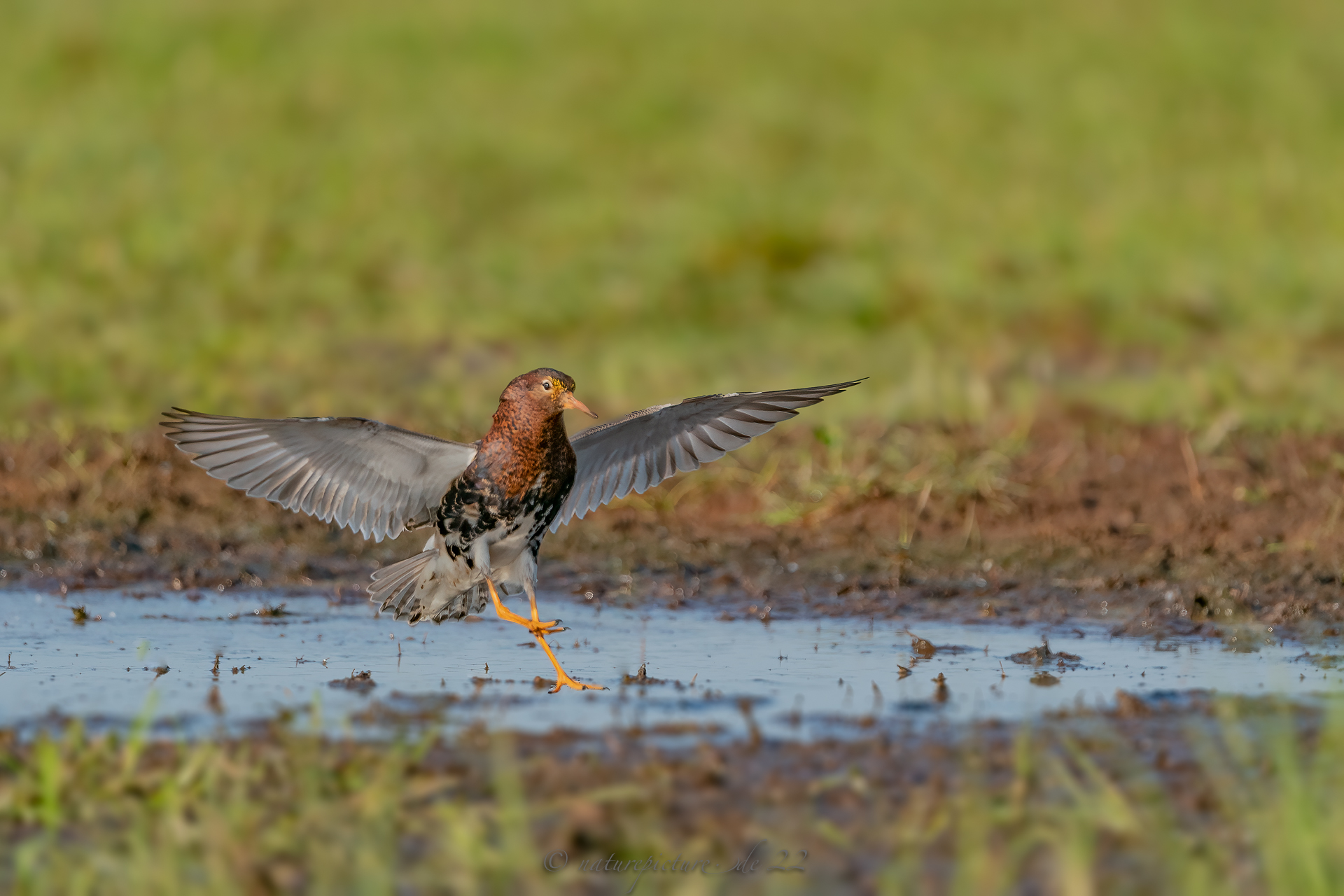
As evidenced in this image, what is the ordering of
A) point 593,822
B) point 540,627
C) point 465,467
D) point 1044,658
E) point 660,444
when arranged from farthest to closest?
point 660,444 → point 465,467 → point 540,627 → point 1044,658 → point 593,822

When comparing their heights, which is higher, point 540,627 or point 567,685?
point 540,627

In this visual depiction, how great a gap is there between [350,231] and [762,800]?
1128 cm

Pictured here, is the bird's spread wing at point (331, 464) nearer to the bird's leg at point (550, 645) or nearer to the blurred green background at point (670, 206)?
the bird's leg at point (550, 645)

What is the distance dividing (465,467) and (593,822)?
2.72 meters

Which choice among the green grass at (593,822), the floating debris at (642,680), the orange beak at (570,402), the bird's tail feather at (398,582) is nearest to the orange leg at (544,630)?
the floating debris at (642,680)

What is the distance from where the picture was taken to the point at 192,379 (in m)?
11.6

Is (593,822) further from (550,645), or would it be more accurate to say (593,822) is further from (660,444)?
(660,444)

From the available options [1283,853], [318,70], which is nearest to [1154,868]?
[1283,853]

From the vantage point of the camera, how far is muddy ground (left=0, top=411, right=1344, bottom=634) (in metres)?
7.68

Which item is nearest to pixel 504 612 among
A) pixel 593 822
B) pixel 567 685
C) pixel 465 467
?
pixel 465 467

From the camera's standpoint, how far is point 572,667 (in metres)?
6.50

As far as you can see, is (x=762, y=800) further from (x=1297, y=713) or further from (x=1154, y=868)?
(x=1297, y=713)

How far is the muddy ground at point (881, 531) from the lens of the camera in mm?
7680

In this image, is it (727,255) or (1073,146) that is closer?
(727,255)
